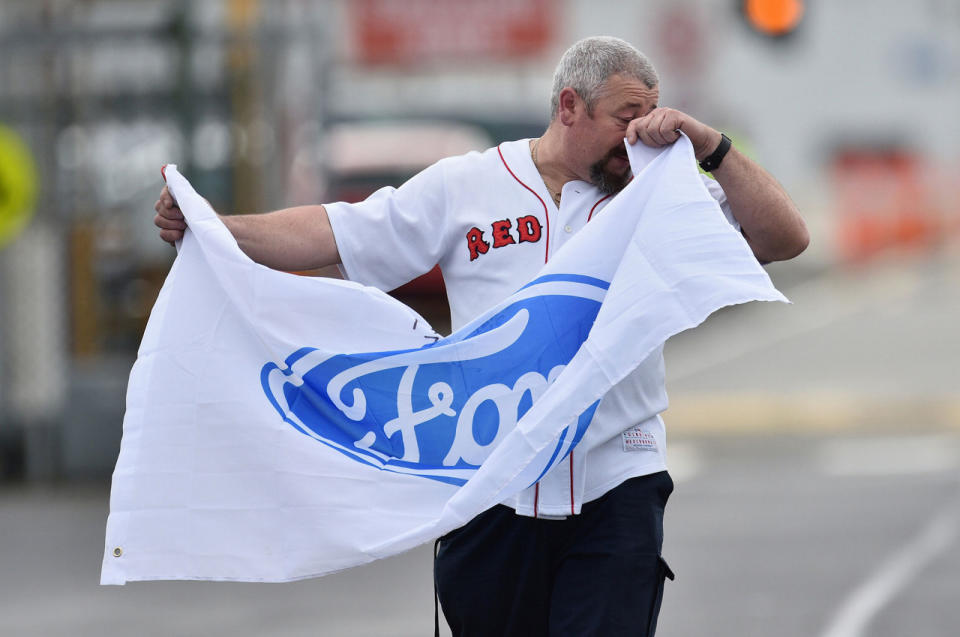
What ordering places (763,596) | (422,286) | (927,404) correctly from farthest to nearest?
1. (422,286)
2. (927,404)
3. (763,596)

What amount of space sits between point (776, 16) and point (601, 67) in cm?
765

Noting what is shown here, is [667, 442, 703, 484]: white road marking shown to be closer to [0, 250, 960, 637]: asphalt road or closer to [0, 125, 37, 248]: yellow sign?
[0, 250, 960, 637]: asphalt road

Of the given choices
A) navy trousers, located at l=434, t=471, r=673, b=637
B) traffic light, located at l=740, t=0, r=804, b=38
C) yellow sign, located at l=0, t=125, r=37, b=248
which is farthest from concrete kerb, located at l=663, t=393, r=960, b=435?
navy trousers, located at l=434, t=471, r=673, b=637

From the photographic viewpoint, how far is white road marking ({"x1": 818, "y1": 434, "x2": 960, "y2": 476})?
40.7ft

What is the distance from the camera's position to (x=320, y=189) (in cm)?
1273

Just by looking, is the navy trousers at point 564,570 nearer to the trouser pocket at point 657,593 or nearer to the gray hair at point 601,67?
the trouser pocket at point 657,593

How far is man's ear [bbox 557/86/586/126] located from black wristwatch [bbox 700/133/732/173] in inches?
12.3

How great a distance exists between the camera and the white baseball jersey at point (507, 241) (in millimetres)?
4480

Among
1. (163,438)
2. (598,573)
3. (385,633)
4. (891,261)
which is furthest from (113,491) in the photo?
(891,261)

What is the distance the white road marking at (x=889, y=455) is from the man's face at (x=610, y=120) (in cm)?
817

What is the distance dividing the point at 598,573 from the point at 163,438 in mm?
1114

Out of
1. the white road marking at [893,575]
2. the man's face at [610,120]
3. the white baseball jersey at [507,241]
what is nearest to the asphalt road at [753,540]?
the white road marking at [893,575]

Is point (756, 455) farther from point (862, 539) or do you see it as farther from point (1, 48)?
point (1, 48)

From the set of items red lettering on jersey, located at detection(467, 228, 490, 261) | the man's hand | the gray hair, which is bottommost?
red lettering on jersey, located at detection(467, 228, 490, 261)
